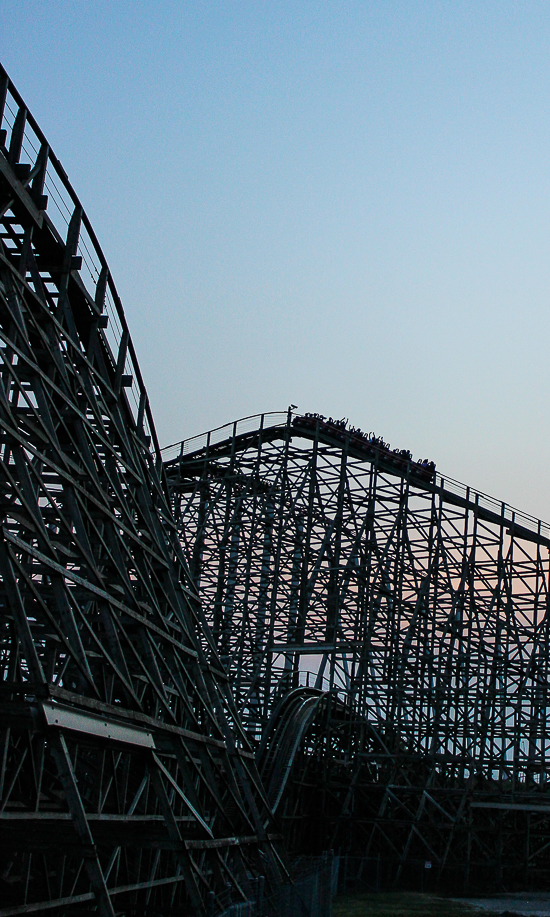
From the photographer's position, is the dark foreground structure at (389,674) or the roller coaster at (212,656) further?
the dark foreground structure at (389,674)

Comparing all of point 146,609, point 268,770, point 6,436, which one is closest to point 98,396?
point 146,609

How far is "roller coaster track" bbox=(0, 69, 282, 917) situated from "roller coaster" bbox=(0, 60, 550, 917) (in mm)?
45

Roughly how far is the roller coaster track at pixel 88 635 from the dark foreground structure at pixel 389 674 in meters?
8.05

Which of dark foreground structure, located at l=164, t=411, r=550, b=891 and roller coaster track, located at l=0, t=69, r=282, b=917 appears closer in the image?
roller coaster track, located at l=0, t=69, r=282, b=917

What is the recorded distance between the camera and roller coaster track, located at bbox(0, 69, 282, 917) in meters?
10.6

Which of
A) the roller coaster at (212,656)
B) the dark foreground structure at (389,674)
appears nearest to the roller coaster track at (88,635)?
the roller coaster at (212,656)

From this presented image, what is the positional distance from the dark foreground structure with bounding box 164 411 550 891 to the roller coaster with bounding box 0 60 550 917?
10 centimetres

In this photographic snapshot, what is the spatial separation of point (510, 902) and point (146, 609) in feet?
42.4

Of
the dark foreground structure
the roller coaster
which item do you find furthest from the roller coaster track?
the dark foreground structure

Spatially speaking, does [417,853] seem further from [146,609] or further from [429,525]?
[146,609]

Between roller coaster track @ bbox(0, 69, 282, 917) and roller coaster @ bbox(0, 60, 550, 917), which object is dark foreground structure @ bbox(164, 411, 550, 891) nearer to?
roller coaster @ bbox(0, 60, 550, 917)

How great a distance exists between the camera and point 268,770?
25.3 meters

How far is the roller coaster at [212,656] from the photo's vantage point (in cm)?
1188

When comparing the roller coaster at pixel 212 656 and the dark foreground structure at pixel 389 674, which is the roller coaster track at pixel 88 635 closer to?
the roller coaster at pixel 212 656
